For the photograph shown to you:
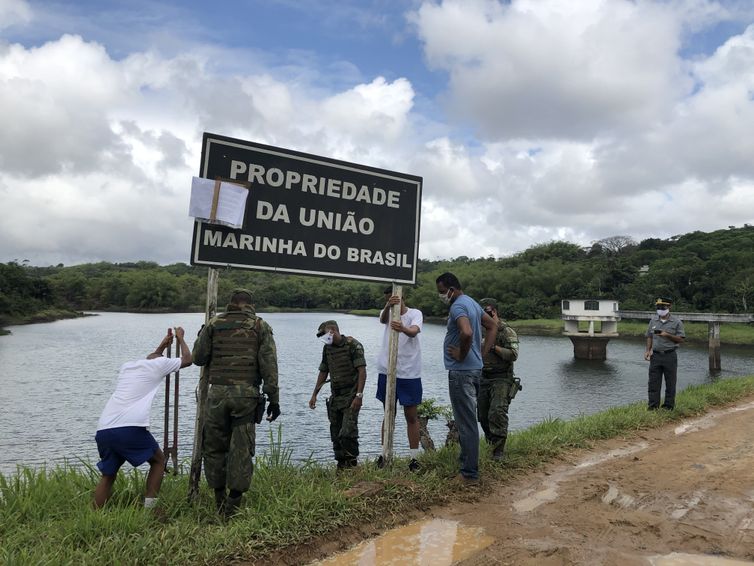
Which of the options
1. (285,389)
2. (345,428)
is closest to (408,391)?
(345,428)

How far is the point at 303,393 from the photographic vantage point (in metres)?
20.5

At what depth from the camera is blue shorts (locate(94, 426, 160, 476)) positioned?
4070 mm

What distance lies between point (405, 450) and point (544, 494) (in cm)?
699

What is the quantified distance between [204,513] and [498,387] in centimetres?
328

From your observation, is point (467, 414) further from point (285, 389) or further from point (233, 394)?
point (285, 389)

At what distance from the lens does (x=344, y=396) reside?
5836 mm

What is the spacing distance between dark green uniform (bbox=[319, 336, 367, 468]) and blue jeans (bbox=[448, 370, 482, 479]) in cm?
116

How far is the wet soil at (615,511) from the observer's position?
12.0ft

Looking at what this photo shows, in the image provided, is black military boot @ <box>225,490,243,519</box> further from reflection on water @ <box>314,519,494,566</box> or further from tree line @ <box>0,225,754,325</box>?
tree line @ <box>0,225,754,325</box>

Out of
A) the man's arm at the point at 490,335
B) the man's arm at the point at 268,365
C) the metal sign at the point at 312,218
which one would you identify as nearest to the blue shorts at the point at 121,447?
the man's arm at the point at 268,365

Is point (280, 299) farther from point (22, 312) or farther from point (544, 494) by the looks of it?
point (544, 494)

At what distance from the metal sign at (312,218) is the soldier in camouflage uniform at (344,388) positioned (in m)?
0.90

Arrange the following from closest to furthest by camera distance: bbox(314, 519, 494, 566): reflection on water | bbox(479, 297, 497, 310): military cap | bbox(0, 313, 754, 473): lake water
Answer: bbox(314, 519, 494, 566): reflection on water < bbox(479, 297, 497, 310): military cap < bbox(0, 313, 754, 473): lake water

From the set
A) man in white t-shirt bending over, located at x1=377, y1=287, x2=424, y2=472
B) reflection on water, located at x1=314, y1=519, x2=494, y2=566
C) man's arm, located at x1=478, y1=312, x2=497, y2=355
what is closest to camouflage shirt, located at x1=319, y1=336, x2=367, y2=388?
man in white t-shirt bending over, located at x1=377, y1=287, x2=424, y2=472
